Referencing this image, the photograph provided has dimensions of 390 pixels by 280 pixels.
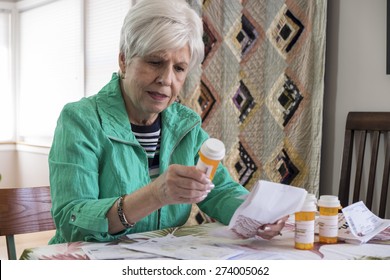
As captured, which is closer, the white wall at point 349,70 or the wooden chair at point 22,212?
the wooden chair at point 22,212

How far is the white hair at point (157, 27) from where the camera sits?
1316 mm

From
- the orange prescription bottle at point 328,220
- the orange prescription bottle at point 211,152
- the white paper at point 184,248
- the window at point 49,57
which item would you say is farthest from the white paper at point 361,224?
the window at point 49,57

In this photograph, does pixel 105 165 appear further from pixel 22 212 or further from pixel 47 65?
pixel 47 65

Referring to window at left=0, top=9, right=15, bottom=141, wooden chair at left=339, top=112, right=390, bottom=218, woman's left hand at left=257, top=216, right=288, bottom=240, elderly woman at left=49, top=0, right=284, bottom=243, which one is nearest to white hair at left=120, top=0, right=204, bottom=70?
elderly woman at left=49, top=0, right=284, bottom=243

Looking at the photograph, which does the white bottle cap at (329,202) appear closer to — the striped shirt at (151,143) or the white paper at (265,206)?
the white paper at (265,206)

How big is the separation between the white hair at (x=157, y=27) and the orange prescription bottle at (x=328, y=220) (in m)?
0.51

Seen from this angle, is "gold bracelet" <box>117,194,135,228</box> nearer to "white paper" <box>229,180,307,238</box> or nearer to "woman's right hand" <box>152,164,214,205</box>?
"woman's right hand" <box>152,164,214,205</box>

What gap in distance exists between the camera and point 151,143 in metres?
1.46

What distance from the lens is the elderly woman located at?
1170mm

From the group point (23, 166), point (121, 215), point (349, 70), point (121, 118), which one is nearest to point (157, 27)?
point (121, 118)

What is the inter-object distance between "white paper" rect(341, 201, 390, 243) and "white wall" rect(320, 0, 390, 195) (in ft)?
3.44

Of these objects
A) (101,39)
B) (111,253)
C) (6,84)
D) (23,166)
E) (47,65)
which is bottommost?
(23,166)

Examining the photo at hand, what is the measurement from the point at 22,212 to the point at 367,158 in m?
1.49
